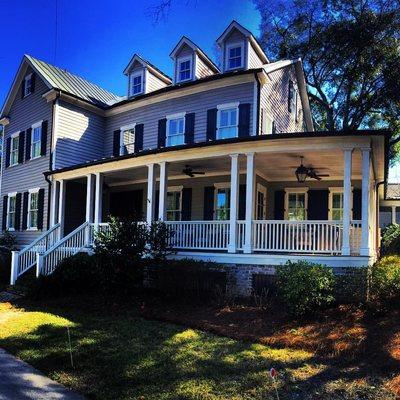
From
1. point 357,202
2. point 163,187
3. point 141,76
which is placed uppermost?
point 141,76

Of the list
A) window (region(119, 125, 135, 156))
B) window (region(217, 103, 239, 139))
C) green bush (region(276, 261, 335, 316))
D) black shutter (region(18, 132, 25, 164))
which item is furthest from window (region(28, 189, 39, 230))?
green bush (region(276, 261, 335, 316))

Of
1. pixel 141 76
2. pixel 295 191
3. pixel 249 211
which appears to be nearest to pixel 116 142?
pixel 141 76

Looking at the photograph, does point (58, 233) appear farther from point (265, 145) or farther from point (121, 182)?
point (265, 145)

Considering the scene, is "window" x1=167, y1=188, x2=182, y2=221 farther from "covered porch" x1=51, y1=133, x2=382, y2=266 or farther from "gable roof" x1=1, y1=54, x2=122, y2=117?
"gable roof" x1=1, y1=54, x2=122, y2=117

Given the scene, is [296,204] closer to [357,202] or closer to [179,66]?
[357,202]

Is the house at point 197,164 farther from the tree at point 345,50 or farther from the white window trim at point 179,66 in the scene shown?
the tree at point 345,50

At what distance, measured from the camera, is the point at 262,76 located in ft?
51.3

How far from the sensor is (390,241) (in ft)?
70.6

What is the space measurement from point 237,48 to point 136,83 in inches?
199

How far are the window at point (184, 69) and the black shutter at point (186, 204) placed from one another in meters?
4.65

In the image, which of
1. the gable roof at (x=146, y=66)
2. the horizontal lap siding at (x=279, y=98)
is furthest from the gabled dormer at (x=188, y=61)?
the horizontal lap siding at (x=279, y=98)

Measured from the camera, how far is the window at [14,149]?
21734mm

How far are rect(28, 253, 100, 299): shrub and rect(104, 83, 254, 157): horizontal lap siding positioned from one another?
6.76 metres

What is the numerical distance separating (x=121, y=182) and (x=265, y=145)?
915 cm
